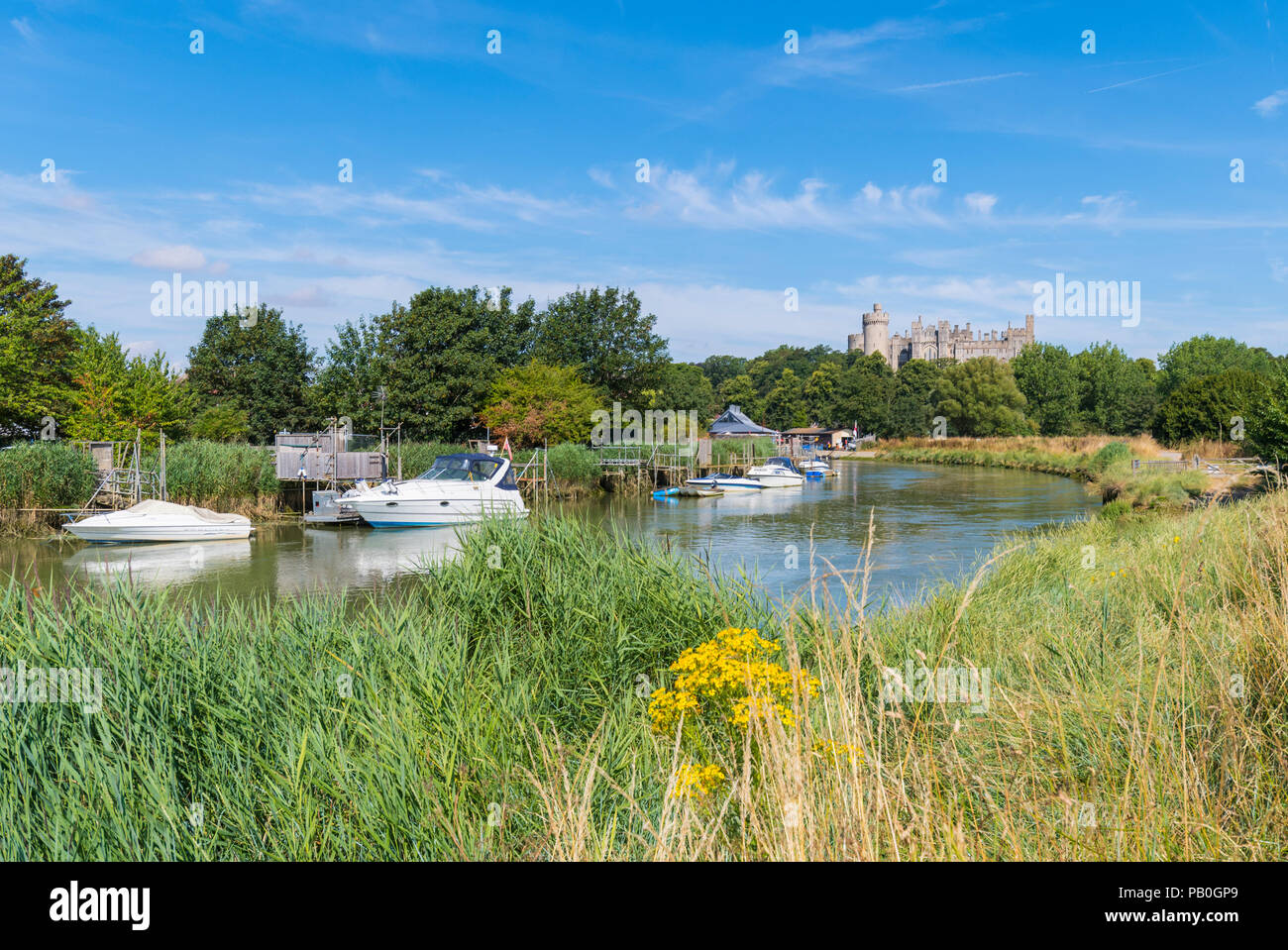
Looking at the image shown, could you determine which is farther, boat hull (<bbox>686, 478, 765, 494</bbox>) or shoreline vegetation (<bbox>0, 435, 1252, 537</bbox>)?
boat hull (<bbox>686, 478, 765, 494</bbox>)

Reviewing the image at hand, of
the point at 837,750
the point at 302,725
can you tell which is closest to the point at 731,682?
the point at 837,750

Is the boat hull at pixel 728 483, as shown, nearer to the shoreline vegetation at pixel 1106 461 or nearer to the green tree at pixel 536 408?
the green tree at pixel 536 408

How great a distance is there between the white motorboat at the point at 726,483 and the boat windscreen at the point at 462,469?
14777 millimetres

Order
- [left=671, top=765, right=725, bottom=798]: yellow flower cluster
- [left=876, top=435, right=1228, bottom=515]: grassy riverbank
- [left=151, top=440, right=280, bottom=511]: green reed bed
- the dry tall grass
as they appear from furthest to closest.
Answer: [left=876, top=435, right=1228, bottom=515]: grassy riverbank
[left=151, top=440, right=280, bottom=511]: green reed bed
[left=671, top=765, right=725, bottom=798]: yellow flower cluster
the dry tall grass

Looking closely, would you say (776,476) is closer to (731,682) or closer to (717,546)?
(717,546)

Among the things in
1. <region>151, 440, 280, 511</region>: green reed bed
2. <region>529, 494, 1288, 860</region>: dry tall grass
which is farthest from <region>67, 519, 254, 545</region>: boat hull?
<region>529, 494, 1288, 860</region>: dry tall grass

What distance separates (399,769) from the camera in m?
3.68

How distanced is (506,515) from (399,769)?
20.6ft

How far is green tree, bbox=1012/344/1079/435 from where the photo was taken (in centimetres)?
8194

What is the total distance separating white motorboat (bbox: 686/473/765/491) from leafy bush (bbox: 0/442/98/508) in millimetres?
23397

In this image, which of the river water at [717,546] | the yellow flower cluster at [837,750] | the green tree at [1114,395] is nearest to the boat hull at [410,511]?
the river water at [717,546]

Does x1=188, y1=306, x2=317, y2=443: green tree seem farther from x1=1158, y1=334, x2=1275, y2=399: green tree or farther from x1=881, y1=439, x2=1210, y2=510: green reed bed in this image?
x1=1158, y1=334, x2=1275, y2=399: green tree

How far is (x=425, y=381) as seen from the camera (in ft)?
125
